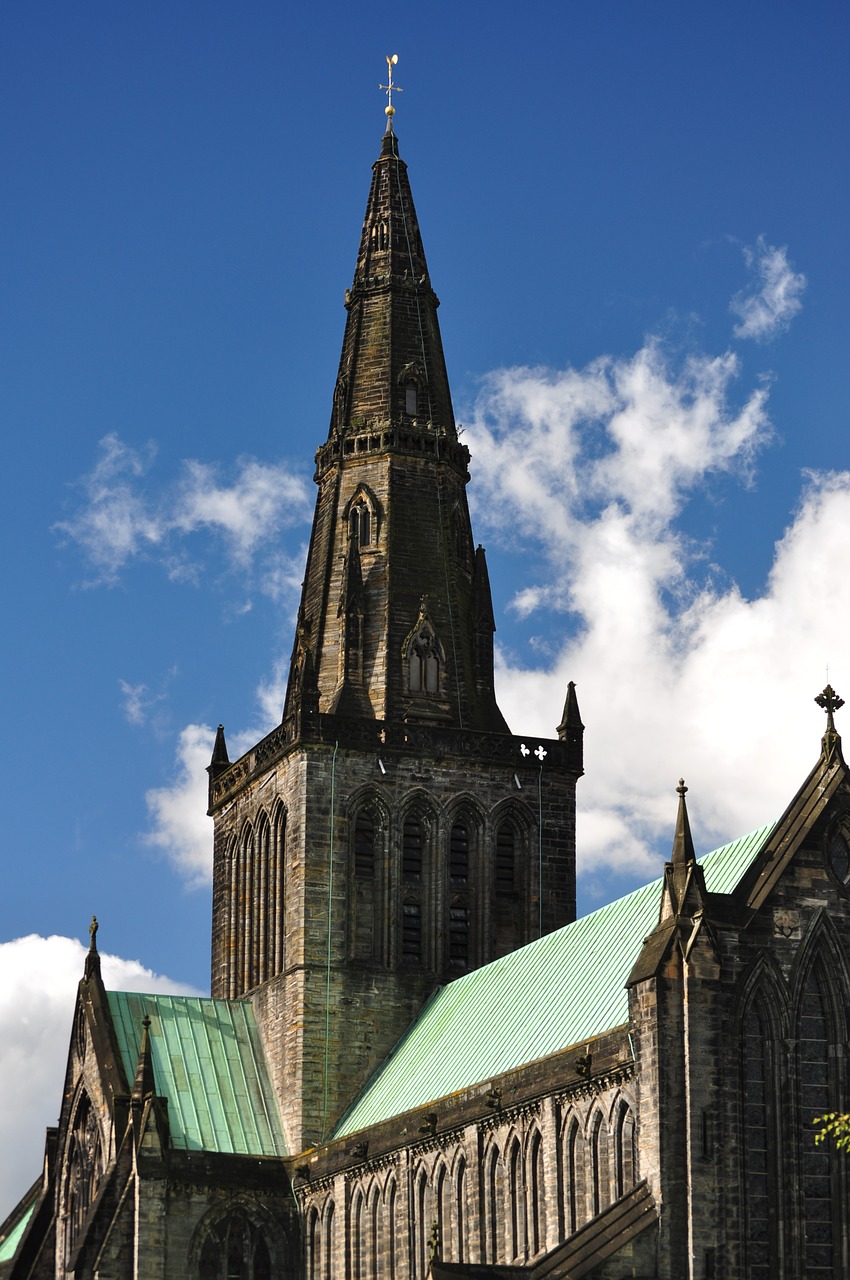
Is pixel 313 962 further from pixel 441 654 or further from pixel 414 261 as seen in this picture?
pixel 414 261

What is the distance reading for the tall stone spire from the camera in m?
84.8

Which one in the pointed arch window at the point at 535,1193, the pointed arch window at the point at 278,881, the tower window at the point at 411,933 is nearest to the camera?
the pointed arch window at the point at 535,1193

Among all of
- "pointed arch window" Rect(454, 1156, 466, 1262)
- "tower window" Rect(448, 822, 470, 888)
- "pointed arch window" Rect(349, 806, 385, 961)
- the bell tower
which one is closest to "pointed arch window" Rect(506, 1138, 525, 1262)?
"pointed arch window" Rect(454, 1156, 466, 1262)

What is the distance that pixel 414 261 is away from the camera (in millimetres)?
91562

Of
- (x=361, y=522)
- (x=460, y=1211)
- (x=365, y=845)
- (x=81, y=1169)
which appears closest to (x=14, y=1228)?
(x=81, y=1169)

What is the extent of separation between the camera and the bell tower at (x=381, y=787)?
81.6 meters

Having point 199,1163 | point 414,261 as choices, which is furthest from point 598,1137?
point 414,261

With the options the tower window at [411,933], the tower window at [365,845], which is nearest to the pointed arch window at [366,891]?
the tower window at [365,845]

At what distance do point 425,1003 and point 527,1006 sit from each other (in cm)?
1015

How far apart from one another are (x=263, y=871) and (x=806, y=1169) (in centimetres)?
2891

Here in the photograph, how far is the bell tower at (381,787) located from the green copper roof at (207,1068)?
0.86m

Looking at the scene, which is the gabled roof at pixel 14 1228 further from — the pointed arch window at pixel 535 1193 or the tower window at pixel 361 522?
the pointed arch window at pixel 535 1193

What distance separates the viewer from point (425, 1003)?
81938mm

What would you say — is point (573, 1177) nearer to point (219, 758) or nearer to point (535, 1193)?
point (535, 1193)
